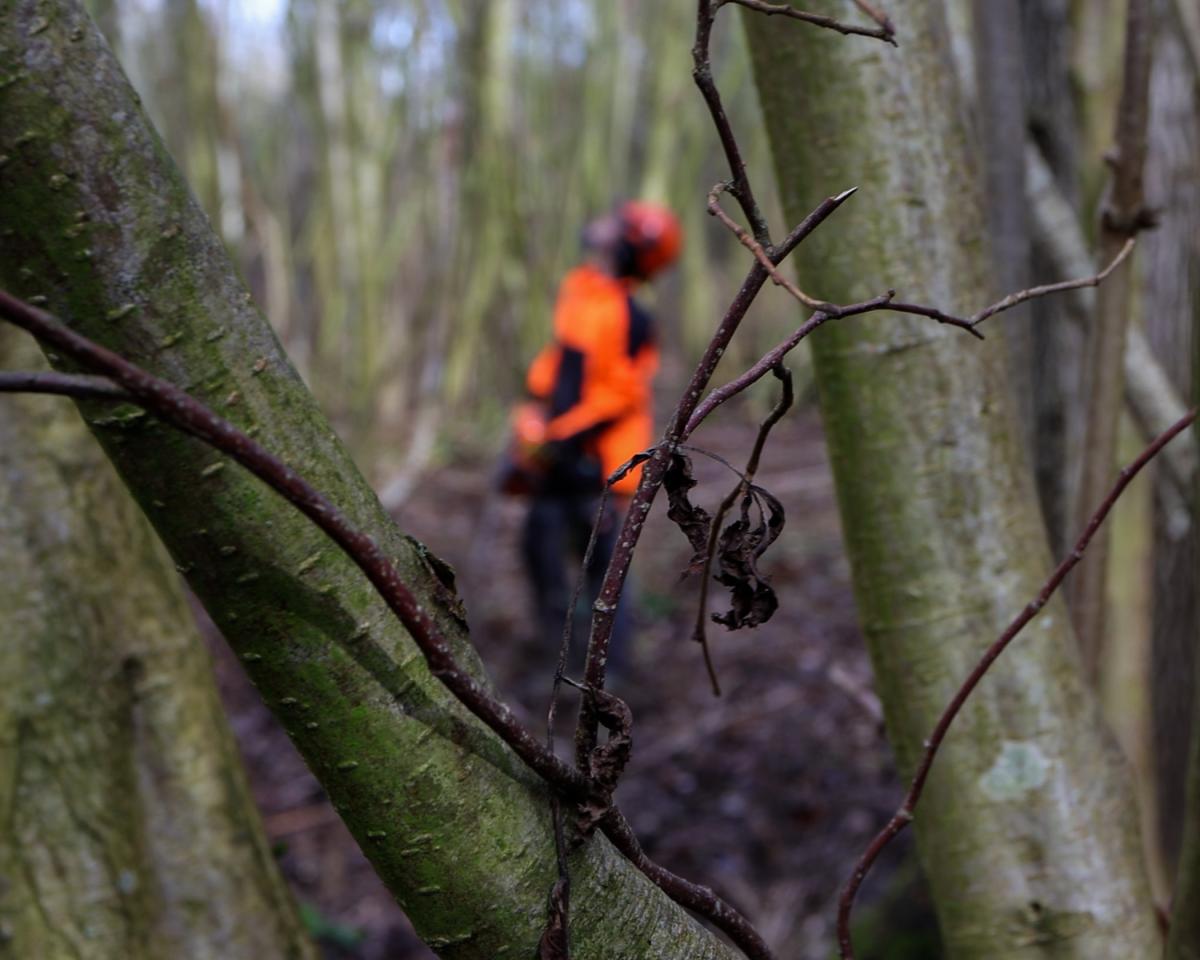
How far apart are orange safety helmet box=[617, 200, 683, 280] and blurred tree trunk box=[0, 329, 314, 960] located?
3.16m

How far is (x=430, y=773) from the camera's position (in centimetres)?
68

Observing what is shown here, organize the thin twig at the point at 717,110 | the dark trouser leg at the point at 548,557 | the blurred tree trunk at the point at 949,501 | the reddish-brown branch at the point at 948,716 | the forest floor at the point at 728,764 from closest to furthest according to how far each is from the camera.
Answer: the thin twig at the point at 717,110 → the reddish-brown branch at the point at 948,716 → the blurred tree trunk at the point at 949,501 → the forest floor at the point at 728,764 → the dark trouser leg at the point at 548,557

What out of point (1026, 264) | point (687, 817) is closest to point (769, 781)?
point (687, 817)

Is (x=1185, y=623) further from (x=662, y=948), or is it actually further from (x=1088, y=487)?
(x=662, y=948)

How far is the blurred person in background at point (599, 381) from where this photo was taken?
4.52 m

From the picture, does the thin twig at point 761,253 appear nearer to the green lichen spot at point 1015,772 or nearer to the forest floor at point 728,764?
the green lichen spot at point 1015,772

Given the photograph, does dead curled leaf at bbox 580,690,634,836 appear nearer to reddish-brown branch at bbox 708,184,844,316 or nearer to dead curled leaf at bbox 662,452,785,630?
dead curled leaf at bbox 662,452,785,630

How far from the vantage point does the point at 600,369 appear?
4520 mm

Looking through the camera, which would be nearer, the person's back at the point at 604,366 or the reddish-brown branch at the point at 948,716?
the reddish-brown branch at the point at 948,716

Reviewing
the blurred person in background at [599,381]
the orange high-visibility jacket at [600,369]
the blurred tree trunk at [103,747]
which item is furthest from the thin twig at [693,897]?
the orange high-visibility jacket at [600,369]

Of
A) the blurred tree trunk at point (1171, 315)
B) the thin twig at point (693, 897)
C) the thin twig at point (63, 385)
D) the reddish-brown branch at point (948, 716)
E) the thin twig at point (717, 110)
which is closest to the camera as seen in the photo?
the thin twig at point (63, 385)

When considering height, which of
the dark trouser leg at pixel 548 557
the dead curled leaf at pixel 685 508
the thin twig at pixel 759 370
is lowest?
the dark trouser leg at pixel 548 557

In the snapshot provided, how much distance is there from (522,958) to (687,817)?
10.5 feet

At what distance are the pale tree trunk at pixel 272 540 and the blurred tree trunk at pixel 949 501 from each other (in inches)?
20.6
